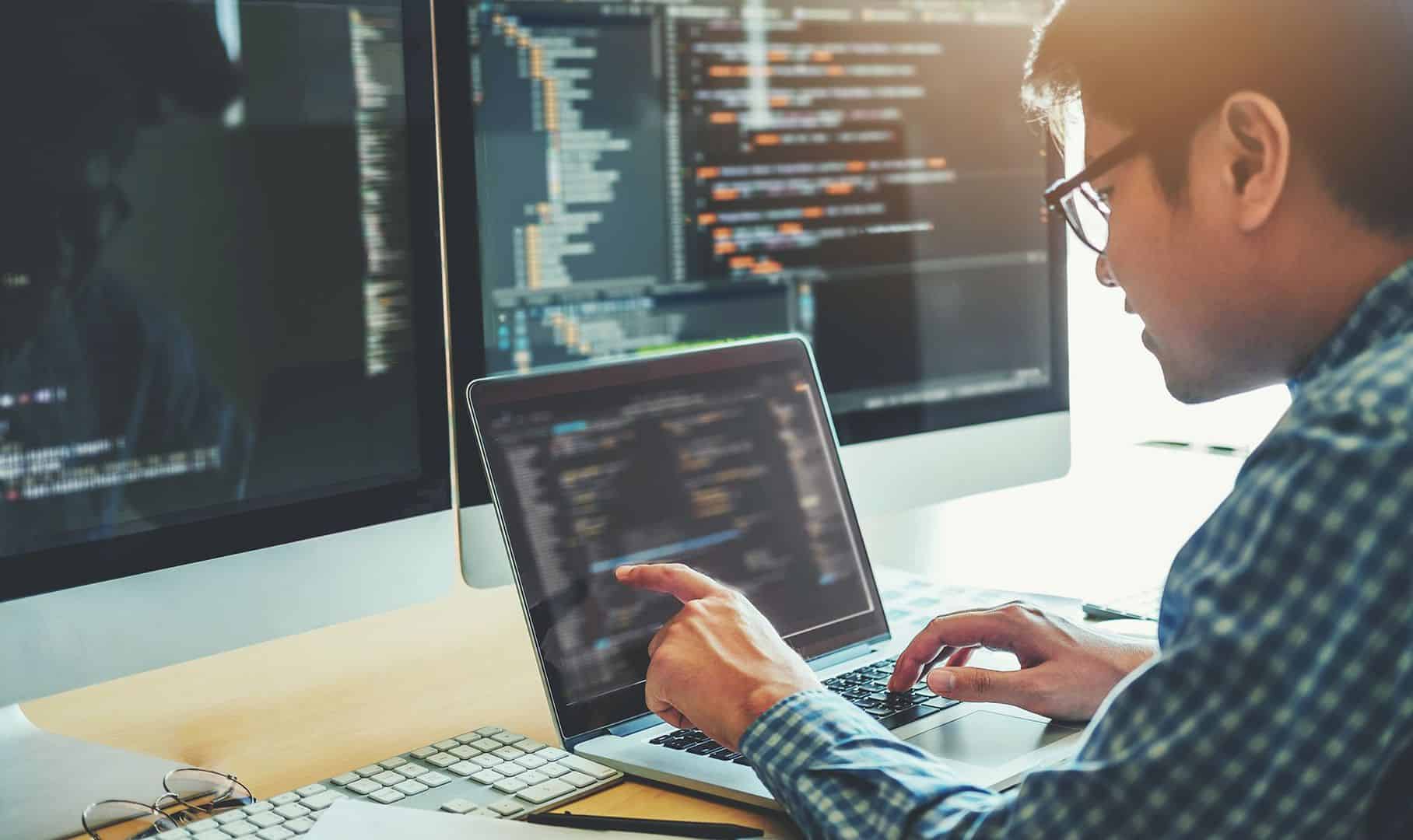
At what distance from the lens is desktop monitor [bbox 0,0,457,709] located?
0.79m

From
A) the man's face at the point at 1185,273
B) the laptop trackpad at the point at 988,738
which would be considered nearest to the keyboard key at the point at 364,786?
the laptop trackpad at the point at 988,738

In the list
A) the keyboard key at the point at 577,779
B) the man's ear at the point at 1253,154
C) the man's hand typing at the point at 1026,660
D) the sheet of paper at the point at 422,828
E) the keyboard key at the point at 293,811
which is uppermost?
the man's ear at the point at 1253,154

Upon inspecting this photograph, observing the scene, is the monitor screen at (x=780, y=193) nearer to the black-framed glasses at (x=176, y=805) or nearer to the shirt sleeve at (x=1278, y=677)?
the black-framed glasses at (x=176, y=805)

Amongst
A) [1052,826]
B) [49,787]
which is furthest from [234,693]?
[1052,826]

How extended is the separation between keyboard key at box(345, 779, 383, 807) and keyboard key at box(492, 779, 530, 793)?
7 centimetres

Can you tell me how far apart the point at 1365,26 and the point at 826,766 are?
466 mm

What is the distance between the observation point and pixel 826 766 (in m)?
0.71

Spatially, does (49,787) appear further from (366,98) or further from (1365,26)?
(1365,26)

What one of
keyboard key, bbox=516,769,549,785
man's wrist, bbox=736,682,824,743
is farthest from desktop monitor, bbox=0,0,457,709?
man's wrist, bbox=736,682,824,743

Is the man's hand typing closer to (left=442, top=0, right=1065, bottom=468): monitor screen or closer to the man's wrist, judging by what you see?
the man's wrist

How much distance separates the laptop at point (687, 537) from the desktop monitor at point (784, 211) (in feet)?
0.37

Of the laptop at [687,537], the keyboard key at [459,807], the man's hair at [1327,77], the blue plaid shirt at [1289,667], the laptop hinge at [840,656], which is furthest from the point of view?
the laptop hinge at [840,656]

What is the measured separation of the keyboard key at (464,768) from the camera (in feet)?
2.71

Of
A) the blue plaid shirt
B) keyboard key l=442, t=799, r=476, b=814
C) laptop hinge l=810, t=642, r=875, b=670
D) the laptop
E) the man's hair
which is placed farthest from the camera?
laptop hinge l=810, t=642, r=875, b=670
